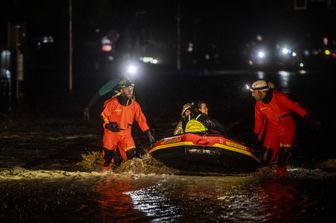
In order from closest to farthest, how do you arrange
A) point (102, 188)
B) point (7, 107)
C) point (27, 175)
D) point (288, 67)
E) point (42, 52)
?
point (102, 188), point (27, 175), point (7, 107), point (288, 67), point (42, 52)

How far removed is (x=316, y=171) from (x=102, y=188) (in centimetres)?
401

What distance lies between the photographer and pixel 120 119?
12.3 m

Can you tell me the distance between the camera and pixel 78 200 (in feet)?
33.5

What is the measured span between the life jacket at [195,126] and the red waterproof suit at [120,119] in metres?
0.77

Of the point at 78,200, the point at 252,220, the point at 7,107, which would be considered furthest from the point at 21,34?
the point at 252,220

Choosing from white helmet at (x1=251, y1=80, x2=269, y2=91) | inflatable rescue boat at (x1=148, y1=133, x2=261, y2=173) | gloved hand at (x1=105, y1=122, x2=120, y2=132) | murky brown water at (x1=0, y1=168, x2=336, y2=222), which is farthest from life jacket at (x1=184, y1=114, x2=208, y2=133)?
gloved hand at (x1=105, y1=122, x2=120, y2=132)

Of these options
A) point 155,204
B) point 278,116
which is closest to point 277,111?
point 278,116

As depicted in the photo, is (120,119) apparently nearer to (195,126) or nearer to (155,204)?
(195,126)

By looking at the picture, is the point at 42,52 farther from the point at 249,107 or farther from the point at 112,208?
the point at 112,208

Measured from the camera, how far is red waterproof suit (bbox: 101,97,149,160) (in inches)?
485

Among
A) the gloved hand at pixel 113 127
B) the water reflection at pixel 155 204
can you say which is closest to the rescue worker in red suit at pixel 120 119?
the gloved hand at pixel 113 127

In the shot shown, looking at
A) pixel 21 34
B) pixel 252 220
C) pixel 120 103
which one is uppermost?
pixel 21 34

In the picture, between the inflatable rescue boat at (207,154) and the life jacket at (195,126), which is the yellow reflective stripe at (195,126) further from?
the inflatable rescue boat at (207,154)

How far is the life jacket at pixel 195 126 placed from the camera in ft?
40.9
